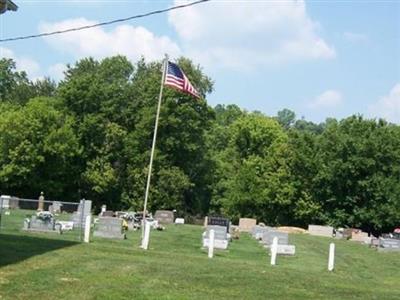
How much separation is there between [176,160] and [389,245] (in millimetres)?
31718

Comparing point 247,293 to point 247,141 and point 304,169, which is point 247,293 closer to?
point 304,169

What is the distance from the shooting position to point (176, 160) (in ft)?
220

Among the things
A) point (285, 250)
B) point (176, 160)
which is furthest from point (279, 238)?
point (176, 160)

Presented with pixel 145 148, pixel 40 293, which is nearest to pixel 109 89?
pixel 145 148

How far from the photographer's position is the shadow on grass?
1541cm

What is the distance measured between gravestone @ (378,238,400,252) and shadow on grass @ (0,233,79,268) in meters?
23.3

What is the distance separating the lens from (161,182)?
209 ft

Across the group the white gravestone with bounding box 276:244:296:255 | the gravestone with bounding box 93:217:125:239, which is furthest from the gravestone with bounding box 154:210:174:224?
the white gravestone with bounding box 276:244:296:255

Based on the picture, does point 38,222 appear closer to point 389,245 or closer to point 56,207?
point 56,207

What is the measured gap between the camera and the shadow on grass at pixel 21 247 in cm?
1541

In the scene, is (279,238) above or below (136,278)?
above

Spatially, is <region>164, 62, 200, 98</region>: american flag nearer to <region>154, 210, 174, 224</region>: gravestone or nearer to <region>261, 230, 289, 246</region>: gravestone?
<region>261, 230, 289, 246</region>: gravestone

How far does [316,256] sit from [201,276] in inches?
567

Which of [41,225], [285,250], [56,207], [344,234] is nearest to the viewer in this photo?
[285,250]
